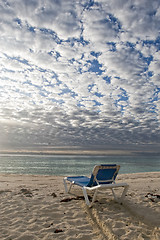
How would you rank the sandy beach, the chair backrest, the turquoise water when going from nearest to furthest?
1. the sandy beach
2. the chair backrest
3. the turquoise water

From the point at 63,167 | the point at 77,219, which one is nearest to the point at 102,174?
the point at 77,219

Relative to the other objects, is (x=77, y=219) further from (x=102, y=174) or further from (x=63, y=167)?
(x=63, y=167)

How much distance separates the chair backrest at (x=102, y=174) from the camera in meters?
5.46

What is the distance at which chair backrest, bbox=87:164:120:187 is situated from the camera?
546cm

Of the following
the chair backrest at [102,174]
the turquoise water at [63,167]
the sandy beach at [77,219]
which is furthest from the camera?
the turquoise water at [63,167]

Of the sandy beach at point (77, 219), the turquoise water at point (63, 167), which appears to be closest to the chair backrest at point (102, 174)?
the sandy beach at point (77, 219)

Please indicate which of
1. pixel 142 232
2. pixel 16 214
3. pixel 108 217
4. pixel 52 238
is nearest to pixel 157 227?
pixel 142 232

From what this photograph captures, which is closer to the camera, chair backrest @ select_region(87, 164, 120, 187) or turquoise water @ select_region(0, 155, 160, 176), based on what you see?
chair backrest @ select_region(87, 164, 120, 187)

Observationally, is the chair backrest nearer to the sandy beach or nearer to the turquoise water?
the sandy beach

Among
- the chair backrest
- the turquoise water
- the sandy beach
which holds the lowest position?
the turquoise water

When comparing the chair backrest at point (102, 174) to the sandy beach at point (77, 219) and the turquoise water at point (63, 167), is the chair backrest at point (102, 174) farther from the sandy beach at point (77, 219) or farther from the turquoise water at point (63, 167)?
the turquoise water at point (63, 167)

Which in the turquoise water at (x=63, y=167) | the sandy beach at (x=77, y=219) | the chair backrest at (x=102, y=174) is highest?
the chair backrest at (x=102, y=174)

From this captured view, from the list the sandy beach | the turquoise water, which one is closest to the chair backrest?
the sandy beach

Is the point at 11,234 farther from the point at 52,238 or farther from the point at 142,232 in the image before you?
the point at 142,232
